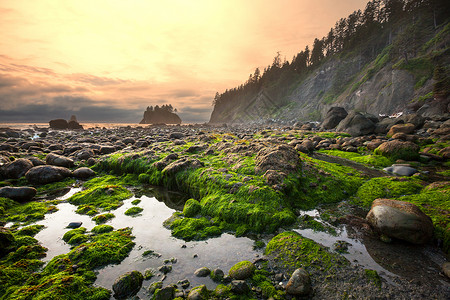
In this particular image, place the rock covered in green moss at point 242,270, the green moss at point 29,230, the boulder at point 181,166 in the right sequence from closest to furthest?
the rock covered in green moss at point 242,270, the green moss at point 29,230, the boulder at point 181,166

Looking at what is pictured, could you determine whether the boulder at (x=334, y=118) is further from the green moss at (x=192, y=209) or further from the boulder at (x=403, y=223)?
the green moss at (x=192, y=209)

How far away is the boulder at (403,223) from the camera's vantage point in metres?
4.22

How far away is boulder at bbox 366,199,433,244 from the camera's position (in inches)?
166

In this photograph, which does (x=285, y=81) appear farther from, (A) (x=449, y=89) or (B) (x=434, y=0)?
(A) (x=449, y=89)

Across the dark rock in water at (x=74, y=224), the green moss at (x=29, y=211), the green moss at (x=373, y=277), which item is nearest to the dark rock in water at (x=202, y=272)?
the green moss at (x=373, y=277)

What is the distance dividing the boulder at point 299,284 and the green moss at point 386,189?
14.3 ft

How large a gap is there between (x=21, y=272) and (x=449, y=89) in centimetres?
3772

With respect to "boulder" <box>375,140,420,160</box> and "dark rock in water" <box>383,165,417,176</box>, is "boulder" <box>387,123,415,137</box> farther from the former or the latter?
"dark rock in water" <box>383,165,417,176</box>

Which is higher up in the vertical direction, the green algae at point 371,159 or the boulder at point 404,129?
the boulder at point 404,129

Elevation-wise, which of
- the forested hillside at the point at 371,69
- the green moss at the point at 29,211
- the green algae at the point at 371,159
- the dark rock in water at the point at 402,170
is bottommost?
the green moss at the point at 29,211

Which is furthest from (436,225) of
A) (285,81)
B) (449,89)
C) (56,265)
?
(285,81)

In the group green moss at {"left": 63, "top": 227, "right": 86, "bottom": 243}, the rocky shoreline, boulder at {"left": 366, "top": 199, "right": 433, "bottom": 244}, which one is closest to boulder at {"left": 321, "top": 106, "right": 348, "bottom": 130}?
the rocky shoreline

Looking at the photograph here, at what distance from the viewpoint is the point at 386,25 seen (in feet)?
190

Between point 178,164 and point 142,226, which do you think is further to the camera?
point 178,164
